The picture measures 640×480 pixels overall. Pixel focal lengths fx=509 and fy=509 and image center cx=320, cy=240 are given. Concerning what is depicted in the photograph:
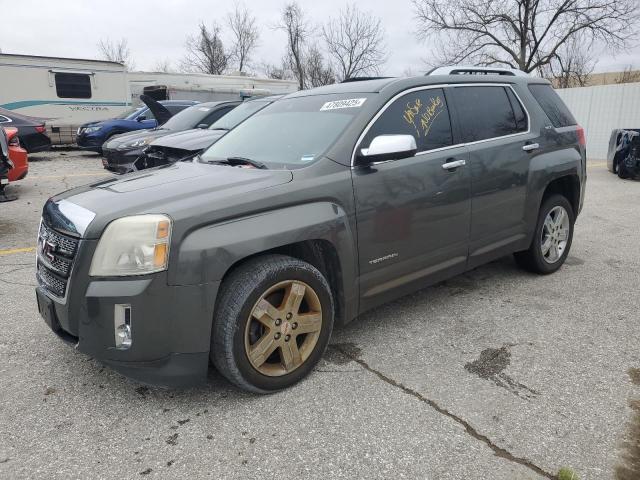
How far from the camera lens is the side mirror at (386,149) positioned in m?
3.08

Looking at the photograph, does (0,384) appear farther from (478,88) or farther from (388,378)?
(478,88)

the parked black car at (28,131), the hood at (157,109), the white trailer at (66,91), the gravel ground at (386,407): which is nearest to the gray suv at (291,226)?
the gravel ground at (386,407)

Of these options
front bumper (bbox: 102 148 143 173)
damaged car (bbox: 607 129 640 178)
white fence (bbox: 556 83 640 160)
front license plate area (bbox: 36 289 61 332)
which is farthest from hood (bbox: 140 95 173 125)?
white fence (bbox: 556 83 640 160)

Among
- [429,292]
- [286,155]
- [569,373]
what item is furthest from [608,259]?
[286,155]

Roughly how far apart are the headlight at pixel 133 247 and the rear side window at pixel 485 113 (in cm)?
244

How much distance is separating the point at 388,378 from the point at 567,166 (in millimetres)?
2903

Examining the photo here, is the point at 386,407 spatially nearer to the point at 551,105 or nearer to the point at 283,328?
the point at 283,328

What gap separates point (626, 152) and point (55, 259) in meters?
12.7

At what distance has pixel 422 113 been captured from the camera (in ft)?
12.0

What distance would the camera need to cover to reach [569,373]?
121 inches

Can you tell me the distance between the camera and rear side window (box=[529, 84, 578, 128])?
4.66m

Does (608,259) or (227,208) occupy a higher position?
(227,208)

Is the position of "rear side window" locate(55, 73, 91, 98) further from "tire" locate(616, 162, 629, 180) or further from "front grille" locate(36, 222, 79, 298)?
"front grille" locate(36, 222, 79, 298)

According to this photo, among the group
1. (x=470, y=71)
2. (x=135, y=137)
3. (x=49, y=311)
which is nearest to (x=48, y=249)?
(x=49, y=311)
